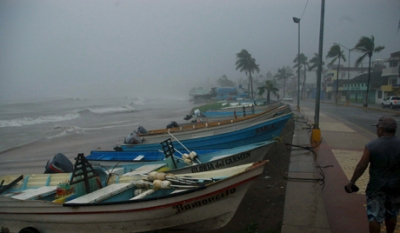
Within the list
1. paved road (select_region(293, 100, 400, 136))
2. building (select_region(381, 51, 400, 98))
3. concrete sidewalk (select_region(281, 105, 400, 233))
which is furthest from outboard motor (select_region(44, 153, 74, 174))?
building (select_region(381, 51, 400, 98))

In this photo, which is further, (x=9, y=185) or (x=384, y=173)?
(x=9, y=185)

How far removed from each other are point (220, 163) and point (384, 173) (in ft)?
14.4

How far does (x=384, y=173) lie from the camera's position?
11.0ft

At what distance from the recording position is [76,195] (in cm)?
544

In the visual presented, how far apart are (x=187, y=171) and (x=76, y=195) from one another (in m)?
2.63

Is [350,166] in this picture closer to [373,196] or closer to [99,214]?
[373,196]

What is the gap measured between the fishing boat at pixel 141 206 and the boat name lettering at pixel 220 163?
1449 mm

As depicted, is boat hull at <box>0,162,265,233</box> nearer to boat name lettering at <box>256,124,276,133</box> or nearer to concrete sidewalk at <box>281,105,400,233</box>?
concrete sidewalk at <box>281,105,400,233</box>

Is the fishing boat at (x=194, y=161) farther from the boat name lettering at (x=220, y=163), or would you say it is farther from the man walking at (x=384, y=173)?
the man walking at (x=384, y=173)

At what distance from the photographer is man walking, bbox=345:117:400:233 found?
3322 millimetres

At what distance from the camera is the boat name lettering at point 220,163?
7050mm

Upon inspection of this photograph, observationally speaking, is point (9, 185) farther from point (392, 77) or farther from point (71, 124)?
point (392, 77)

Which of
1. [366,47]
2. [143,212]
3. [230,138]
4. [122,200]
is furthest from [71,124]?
[366,47]

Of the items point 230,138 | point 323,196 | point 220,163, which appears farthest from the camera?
point 230,138
